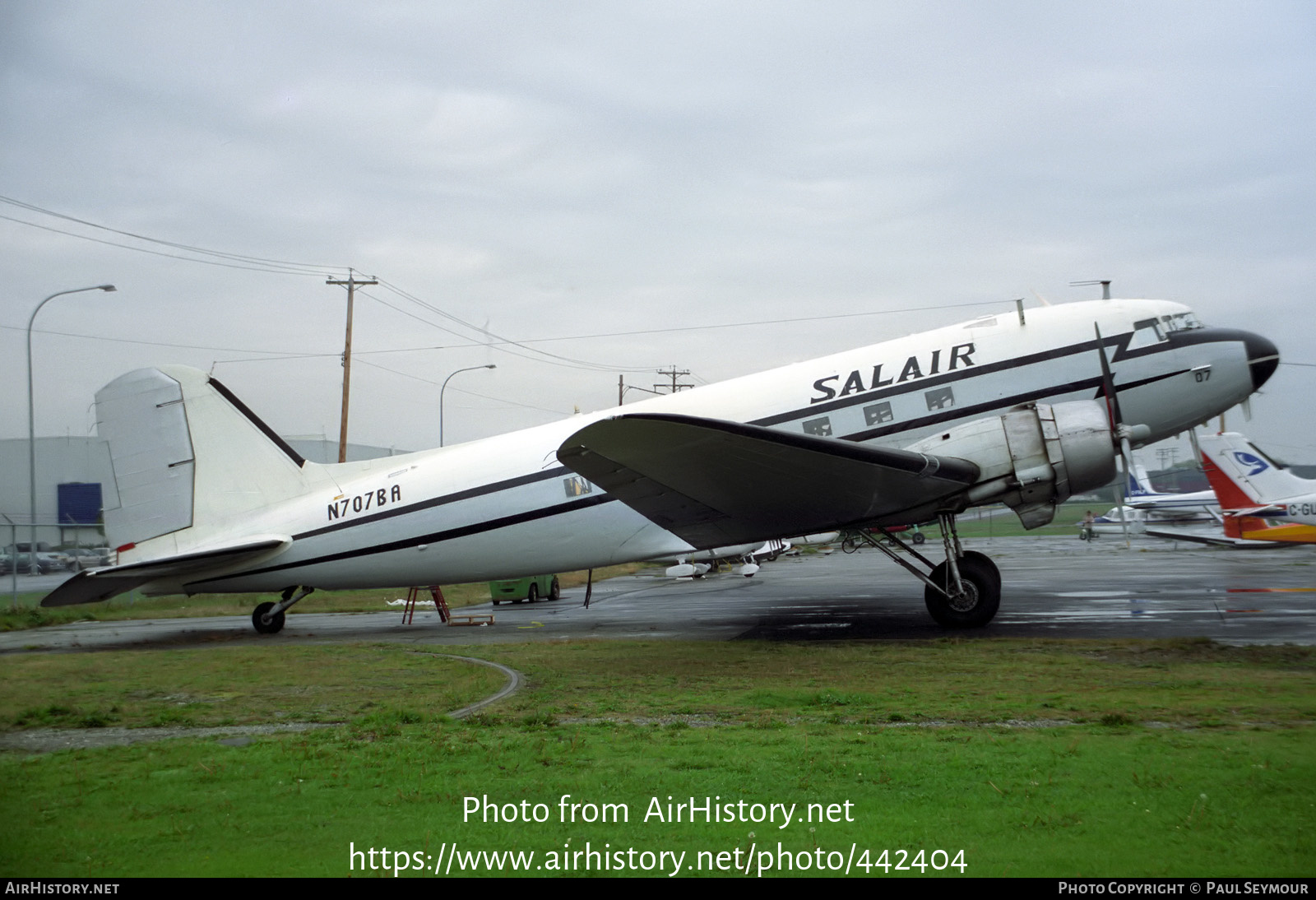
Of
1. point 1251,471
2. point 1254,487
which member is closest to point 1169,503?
point 1254,487

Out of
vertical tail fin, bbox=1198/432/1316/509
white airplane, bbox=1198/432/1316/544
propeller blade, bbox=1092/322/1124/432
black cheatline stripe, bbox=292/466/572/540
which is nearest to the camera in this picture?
propeller blade, bbox=1092/322/1124/432

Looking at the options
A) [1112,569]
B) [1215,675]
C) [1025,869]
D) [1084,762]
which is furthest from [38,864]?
[1112,569]

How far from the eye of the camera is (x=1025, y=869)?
3.72 meters

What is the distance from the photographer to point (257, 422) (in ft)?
56.9

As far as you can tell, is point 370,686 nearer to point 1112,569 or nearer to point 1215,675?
point 1215,675

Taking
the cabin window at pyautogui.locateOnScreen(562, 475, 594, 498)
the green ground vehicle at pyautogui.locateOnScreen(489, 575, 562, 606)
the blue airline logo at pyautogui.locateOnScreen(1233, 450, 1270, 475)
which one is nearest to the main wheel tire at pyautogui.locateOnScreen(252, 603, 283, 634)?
the green ground vehicle at pyautogui.locateOnScreen(489, 575, 562, 606)

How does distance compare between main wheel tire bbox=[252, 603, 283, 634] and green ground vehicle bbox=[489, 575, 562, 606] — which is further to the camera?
green ground vehicle bbox=[489, 575, 562, 606]

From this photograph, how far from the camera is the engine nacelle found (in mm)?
12414

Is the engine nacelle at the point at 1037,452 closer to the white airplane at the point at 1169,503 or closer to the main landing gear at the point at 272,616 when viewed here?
the main landing gear at the point at 272,616

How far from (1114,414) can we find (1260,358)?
107 inches

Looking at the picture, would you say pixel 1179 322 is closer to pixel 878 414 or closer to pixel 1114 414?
pixel 1114 414

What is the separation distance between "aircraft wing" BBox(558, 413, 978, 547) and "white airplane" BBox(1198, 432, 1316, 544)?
16804 mm

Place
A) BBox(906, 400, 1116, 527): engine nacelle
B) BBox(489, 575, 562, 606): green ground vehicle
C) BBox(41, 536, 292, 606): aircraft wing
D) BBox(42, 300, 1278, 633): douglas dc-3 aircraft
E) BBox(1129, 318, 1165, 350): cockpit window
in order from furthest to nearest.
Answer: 1. BBox(489, 575, 562, 606): green ground vehicle
2. BBox(41, 536, 292, 606): aircraft wing
3. BBox(1129, 318, 1165, 350): cockpit window
4. BBox(906, 400, 1116, 527): engine nacelle
5. BBox(42, 300, 1278, 633): douglas dc-3 aircraft

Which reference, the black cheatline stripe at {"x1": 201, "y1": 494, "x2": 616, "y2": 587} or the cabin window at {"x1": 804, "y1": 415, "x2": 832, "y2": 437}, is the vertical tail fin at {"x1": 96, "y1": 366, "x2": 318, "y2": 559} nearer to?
the black cheatline stripe at {"x1": 201, "y1": 494, "x2": 616, "y2": 587}
